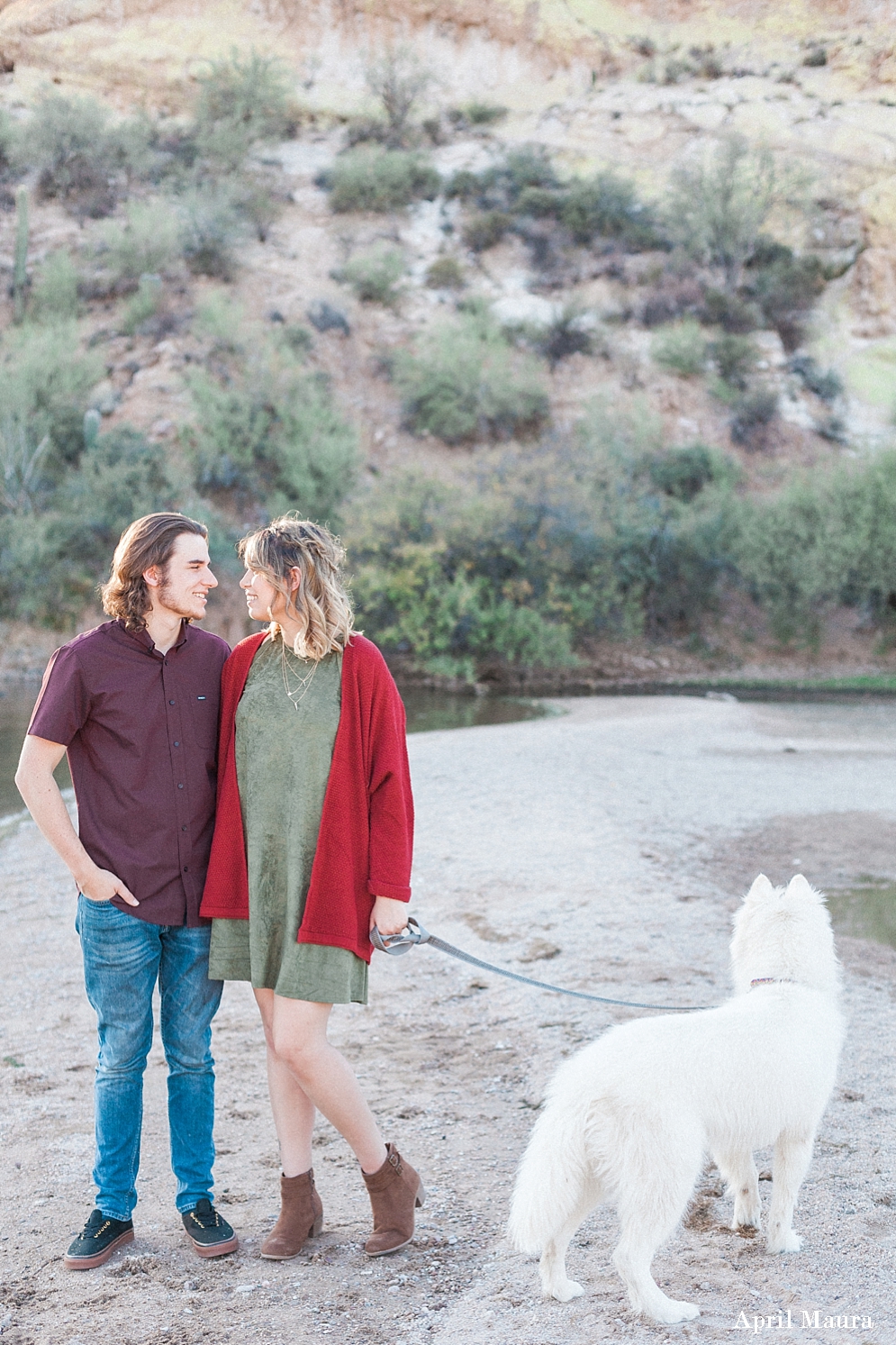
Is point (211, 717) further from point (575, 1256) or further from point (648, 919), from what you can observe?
point (648, 919)

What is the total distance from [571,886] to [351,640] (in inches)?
204

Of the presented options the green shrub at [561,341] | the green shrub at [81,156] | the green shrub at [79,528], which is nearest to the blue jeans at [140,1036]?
the green shrub at [79,528]

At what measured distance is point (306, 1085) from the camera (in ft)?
9.74

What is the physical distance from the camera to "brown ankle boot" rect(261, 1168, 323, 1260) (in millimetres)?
3043

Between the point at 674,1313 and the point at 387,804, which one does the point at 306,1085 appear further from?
the point at 674,1313

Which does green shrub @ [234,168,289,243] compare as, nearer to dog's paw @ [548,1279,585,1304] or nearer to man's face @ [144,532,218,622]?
man's face @ [144,532,218,622]

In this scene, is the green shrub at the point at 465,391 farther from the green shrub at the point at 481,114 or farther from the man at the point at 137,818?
the man at the point at 137,818

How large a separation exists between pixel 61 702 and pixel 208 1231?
1561 mm

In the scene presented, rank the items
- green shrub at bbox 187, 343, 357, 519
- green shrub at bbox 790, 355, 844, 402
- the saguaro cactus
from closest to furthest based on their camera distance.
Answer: green shrub at bbox 187, 343, 357, 519 < the saguaro cactus < green shrub at bbox 790, 355, 844, 402

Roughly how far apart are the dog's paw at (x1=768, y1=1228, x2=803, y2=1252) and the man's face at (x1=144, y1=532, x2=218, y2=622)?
2.37m

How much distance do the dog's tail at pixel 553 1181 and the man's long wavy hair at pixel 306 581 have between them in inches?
53.3

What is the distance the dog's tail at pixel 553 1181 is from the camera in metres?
2.58

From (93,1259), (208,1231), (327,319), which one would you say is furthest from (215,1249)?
(327,319)

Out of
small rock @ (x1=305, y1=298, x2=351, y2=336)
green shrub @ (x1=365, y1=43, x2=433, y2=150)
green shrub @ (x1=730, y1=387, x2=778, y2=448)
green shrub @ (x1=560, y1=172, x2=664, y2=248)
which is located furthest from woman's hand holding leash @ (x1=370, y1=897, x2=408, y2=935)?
green shrub @ (x1=365, y1=43, x2=433, y2=150)
